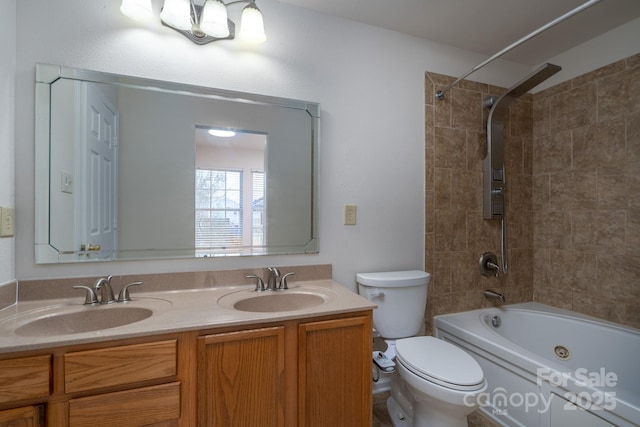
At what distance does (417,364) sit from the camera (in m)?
1.31

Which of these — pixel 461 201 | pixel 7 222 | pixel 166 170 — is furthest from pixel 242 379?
pixel 461 201

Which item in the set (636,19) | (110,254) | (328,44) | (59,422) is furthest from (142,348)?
(636,19)

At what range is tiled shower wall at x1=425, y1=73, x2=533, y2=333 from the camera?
1.95 metres

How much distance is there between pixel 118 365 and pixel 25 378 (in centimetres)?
23

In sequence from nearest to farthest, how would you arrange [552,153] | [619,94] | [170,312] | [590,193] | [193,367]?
[193,367]
[170,312]
[619,94]
[590,193]
[552,153]

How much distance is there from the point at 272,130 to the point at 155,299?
1.02m

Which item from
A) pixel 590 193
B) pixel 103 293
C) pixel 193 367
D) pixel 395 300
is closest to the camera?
pixel 193 367

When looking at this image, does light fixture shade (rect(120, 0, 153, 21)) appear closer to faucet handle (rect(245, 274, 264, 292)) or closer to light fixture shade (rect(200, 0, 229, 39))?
light fixture shade (rect(200, 0, 229, 39))

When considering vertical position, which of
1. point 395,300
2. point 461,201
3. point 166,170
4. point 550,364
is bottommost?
point 550,364

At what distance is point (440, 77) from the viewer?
1.97 m

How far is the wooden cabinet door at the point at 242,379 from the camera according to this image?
101 centimetres

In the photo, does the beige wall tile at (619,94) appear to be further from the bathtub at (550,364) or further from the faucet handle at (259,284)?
the faucet handle at (259,284)

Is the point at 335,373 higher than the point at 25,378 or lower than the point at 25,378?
lower

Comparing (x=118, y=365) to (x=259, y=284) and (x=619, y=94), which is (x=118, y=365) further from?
(x=619, y=94)
